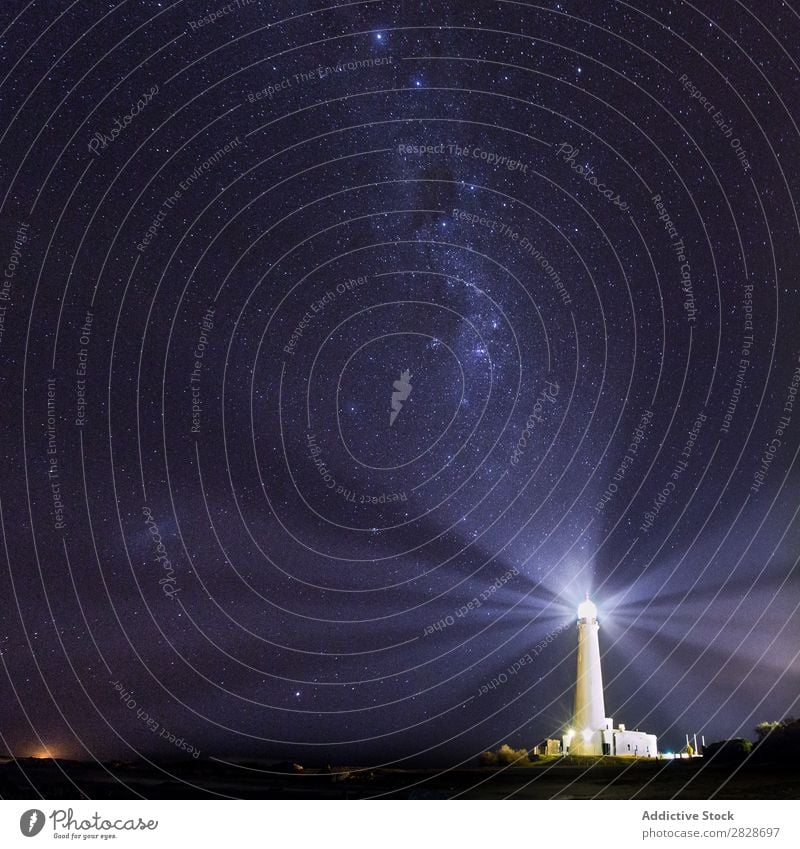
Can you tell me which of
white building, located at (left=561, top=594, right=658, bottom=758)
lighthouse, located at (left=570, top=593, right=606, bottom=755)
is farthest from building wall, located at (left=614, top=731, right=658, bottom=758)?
lighthouse, located at (left=570, top=593, right=606, bottom=755)

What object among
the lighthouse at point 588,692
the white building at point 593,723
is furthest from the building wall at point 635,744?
the lighthouse at point 588,692

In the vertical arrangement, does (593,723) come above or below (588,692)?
below

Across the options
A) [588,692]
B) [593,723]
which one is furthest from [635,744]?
[588,692]

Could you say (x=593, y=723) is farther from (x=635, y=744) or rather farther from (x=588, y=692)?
(x=635, y=744)

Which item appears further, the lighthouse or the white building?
the lighthouse

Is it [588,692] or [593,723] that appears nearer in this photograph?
[593,723]

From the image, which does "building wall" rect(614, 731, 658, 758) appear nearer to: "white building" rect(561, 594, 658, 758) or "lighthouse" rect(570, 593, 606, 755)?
"white building" rect(561, 594, 658, 758)

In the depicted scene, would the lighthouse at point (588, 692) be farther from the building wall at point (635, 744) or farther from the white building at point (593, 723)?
the building wall at point (635, 744)
